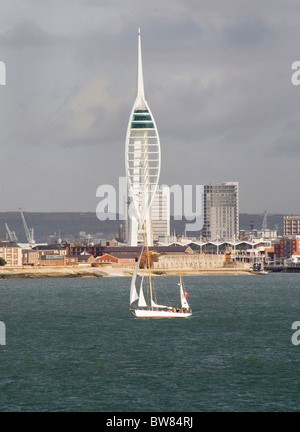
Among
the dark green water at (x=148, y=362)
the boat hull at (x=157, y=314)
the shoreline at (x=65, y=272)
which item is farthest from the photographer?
the shoreline at (x=65, y=272)

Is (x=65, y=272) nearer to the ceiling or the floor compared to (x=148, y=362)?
nearer to the floor

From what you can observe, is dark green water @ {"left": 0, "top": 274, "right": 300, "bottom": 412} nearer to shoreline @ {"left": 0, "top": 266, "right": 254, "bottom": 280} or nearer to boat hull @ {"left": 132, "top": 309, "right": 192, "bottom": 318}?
boat hull @ {"left": 132, "top": 309, "right": 192, "bottom": 318}

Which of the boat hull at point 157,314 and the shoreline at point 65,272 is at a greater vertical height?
the boat hull at point 157,314

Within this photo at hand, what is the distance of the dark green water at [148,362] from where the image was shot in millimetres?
39750

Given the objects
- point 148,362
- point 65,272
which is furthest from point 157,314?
point 65,272

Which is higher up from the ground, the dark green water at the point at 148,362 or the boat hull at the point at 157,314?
the boat hull at the point at 157,314

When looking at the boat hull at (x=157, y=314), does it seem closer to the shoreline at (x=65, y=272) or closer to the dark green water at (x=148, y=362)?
the dark green water at (x=148, y=362)

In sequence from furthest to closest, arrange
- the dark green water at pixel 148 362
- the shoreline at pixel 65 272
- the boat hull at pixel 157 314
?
the shoreline at pixel 65 272, the boat hull at pixel 157 314, the dark green water at pixel 148 362

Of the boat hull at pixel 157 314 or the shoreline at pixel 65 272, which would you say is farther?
the shoreline at pixel 65 272

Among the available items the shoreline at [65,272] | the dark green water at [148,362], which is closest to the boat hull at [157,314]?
the dark green water at [148,362]

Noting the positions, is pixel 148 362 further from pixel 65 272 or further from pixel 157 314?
pixel 65 272

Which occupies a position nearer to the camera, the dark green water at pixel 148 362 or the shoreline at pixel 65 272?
the dark green water at pixel 148 362

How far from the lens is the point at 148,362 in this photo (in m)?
50.0

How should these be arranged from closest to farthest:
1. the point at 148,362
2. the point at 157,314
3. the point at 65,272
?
the point at 148,362 → the point at 157,314 → the point at 65,272
